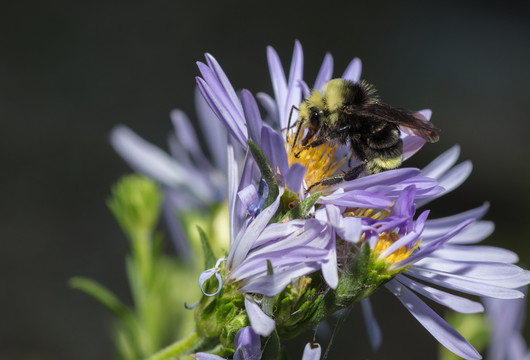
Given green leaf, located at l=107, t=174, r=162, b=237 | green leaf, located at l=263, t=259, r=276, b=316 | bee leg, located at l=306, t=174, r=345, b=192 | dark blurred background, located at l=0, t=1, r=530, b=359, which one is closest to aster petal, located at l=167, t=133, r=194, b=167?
green leaf, located at l=107, t=174, r=162, b=237

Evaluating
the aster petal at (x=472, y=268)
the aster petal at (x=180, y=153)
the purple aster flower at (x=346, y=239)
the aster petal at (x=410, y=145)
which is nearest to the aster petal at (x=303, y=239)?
the purple aster flower at (x=346, y=239)

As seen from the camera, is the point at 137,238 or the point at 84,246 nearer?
the point at 137,238

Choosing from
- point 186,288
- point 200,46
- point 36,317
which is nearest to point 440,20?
point 200,46

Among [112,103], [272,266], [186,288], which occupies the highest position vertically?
[112,103]

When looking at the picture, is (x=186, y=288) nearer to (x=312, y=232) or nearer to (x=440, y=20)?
(x=312, y=232)

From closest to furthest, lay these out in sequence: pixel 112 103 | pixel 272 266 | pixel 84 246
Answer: pixel 272 266 < pixel 84 246 < pixel 112 103

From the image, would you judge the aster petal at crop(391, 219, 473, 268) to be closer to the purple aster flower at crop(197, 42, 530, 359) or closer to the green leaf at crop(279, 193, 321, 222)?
the purple aster flower at crop(197, 42, 530, 359)
